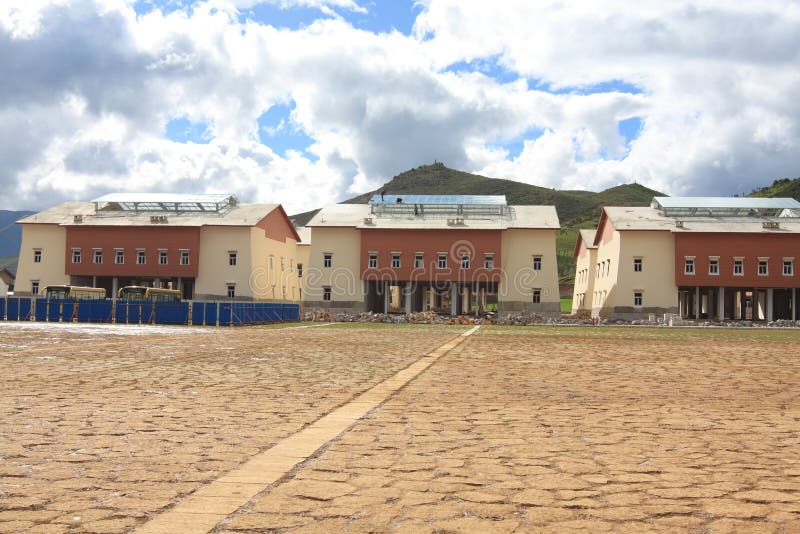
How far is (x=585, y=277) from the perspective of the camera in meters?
75.9

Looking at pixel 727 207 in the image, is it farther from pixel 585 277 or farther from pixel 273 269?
pixel 273 269

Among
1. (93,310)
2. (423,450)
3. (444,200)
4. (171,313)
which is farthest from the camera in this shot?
(444,200)

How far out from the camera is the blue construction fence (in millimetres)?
41312

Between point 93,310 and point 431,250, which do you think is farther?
point 431,250

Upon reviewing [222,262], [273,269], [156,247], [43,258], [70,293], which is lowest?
[70,293]

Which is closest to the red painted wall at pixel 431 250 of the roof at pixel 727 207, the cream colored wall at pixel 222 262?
the cream colored wall at pixel 222 262

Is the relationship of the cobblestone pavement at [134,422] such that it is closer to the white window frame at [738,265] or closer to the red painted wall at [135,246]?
the red painted wall at [135,246]

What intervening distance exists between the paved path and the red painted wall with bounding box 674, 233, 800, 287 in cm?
5461

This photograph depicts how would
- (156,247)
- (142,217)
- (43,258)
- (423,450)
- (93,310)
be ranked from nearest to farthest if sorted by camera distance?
(423,450)
(93,310)
(156,247)
(142,217)
(43,258)

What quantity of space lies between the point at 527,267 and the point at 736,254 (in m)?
15.9

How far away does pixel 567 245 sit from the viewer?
134 m

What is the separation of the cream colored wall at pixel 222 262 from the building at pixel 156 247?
0.08 metres

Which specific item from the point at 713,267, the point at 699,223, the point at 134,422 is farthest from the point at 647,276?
the point at 134,422

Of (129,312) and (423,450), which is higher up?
(129,312)
